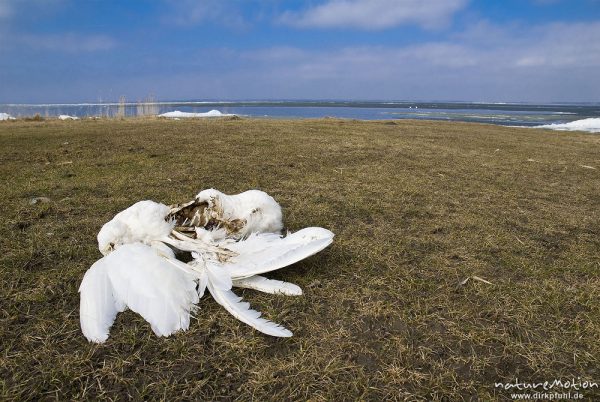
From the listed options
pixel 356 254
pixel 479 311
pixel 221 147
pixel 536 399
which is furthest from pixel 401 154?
pixel 536 399

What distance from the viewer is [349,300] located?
3.18 metres

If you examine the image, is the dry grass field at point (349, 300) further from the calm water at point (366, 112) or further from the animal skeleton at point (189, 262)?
the calm water at point (366, 112)

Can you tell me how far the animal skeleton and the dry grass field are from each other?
105mm

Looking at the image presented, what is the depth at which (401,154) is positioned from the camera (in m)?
10.9

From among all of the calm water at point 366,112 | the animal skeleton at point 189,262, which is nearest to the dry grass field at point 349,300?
the animal skeleton at point 189,262

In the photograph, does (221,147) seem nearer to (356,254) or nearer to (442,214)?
(442,214)

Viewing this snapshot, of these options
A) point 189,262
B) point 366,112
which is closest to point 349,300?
point 189,262

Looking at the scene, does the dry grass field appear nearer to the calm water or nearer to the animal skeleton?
the animal skeleton

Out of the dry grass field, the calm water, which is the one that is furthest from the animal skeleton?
the calm water

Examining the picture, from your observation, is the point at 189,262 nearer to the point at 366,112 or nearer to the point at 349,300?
the point at 349,300

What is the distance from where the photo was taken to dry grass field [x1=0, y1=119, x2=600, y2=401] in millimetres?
2322

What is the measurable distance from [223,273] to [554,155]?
13010 mm

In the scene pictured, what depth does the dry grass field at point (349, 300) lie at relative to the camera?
2.32 m

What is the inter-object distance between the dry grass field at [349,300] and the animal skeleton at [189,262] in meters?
0.10
